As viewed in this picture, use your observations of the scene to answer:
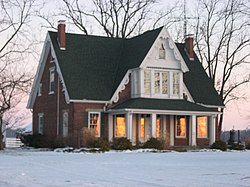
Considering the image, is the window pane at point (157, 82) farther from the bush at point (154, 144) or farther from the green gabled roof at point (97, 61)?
the bush at point (154, 144)

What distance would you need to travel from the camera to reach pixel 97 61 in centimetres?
4306

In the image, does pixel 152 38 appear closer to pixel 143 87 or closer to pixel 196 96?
pixel 143 87

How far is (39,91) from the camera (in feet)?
153

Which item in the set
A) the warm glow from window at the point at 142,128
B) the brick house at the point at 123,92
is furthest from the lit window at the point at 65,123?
the warm glow from window at the point at 142,128

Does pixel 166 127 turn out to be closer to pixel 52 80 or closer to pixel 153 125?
pixel 153 125

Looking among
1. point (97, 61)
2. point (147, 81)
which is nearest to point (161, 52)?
point (147, 81)

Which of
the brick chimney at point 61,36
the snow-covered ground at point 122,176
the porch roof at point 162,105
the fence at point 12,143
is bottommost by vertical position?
the fence at point 12,143

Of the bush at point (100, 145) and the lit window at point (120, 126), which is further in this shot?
the lit window at point (120, 126)

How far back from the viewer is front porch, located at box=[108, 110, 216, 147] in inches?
1550

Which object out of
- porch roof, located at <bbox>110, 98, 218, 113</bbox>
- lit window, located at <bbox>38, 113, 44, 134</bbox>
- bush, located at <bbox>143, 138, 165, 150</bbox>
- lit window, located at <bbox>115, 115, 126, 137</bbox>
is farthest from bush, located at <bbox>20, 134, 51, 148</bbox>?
bush, located at <bbox>143, 138, 165, 150</bbox>

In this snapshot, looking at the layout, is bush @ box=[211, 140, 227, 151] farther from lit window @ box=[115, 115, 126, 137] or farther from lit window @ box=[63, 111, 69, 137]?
lit window @ box=[63, 111, 69, 137]

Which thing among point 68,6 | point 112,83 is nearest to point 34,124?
point 112,83

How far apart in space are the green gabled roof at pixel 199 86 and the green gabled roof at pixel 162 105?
250cm

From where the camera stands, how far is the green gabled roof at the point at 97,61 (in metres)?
40.5
